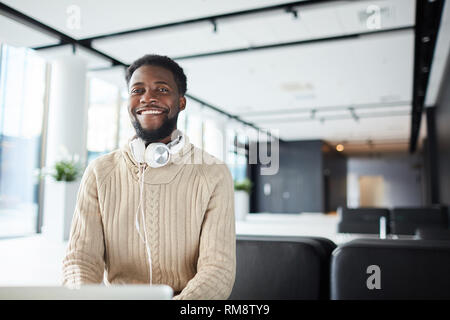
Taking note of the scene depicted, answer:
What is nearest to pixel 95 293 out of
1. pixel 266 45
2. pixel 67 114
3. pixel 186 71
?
pixel 186 71

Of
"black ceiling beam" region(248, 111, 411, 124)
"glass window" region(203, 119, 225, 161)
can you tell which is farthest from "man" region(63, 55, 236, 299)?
"black ceiling beam" region(248, 111, 411, 124)

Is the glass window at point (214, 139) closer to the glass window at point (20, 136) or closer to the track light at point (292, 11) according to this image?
the glass window at point (20, 136)

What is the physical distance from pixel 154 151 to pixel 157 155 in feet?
0.05

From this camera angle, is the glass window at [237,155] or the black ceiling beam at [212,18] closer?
the black ceiling beam at [212,18]

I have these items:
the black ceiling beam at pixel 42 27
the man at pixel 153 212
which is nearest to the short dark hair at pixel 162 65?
the man at pixel 153 212

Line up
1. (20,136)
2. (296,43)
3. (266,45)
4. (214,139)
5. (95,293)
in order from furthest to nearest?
(214,139) < (20,136) < (266,45) < (296,43) < (95,293)

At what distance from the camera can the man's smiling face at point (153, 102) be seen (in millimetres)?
1125

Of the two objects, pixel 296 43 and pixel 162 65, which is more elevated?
pixel 296 43

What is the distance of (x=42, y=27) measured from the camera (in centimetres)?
580

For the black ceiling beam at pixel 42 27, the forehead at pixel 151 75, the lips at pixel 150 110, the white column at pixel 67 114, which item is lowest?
the lips at pixel 150 110

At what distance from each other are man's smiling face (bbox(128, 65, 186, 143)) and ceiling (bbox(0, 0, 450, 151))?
279 cm

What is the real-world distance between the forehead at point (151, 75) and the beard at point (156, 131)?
11 centimetres

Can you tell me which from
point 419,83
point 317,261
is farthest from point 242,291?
point 419,83

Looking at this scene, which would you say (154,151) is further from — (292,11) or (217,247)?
(292,11)
